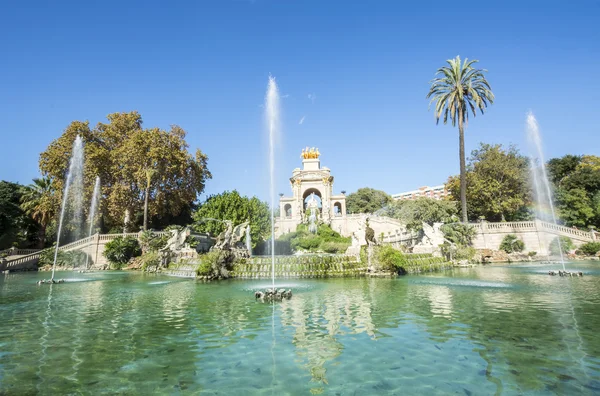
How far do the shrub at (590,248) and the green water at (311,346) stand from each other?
22.4 metres

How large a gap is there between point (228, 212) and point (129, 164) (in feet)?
39.1

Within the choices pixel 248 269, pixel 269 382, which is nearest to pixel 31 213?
pixel 248 269

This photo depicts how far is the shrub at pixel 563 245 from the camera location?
28.8 metres

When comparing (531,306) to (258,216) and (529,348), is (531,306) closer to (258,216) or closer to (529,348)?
(529,348)

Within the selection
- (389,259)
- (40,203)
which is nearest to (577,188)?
(389,259)

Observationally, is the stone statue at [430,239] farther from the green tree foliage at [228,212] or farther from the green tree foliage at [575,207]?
the green tree foliage at [575,207]

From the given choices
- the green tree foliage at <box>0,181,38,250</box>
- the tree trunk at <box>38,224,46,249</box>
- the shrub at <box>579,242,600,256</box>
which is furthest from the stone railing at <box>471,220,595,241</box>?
the green tree foliage at <box>0,181,38,250</box>

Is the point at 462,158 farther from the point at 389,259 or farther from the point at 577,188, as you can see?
the point at 389,259

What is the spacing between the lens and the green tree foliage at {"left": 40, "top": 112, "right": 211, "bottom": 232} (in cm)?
3438

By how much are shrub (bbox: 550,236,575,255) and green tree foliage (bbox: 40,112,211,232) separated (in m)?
38.5

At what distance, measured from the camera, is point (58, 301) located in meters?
11.1

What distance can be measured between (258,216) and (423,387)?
35.9 m

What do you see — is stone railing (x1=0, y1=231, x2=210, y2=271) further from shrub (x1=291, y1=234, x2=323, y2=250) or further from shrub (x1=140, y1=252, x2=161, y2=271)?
shrub (x1=291, y1=234, x2=323, y2=250)

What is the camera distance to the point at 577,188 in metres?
36.7
